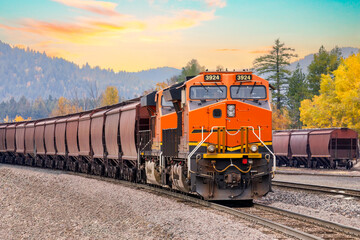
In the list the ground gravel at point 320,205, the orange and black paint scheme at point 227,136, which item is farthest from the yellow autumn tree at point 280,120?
the orange and black paint scheme at point 227,136

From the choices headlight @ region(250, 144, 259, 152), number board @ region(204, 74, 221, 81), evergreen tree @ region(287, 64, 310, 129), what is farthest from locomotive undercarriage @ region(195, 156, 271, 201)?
evergreen tree @ region(287, 64, 310, 129)

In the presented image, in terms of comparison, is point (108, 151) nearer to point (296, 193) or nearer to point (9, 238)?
point (296, 193)

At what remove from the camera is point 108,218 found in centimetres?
1445

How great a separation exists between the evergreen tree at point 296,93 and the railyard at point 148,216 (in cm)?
8523

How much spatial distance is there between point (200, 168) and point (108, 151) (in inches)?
604

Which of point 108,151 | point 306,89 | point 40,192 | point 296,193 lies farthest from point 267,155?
point 306,89

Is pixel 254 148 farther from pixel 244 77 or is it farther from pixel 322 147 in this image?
pixel 322 147

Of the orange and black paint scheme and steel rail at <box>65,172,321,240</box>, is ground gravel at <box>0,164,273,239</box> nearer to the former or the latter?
steel rail at <box>65,172,321,240</box>

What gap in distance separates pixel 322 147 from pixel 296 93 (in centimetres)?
6371

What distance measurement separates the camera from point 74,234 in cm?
1240

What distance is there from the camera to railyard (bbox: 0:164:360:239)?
38.6 feet

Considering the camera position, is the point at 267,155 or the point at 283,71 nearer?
the point at 267,155

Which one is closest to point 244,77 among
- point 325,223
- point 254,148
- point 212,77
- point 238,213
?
point 212,77

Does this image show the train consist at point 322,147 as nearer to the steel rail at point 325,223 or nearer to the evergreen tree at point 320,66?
the steel rail at point 325,223
